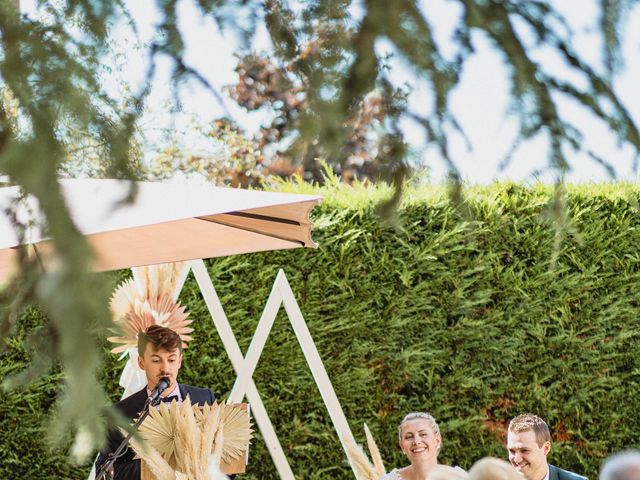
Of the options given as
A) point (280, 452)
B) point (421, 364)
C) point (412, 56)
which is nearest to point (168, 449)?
point (280, 452)

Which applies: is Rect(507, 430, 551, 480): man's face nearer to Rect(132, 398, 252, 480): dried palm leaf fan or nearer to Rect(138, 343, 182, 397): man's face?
Rect(132, 398, 252, 480): dried palm leaf fan

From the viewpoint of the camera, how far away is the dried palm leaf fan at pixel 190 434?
8.84 feet

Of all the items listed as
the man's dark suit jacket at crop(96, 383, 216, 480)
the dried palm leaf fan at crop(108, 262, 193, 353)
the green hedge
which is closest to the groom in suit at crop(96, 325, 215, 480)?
the man's dark suit jacket at crop(96, 383, 216, 480)

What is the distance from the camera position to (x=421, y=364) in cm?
546

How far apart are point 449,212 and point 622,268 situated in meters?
1.25

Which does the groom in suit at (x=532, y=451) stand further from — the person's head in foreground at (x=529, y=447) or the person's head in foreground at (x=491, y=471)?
the person's head in foreground at (x=491, y=471)

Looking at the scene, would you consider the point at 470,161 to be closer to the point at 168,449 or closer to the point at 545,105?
the point at 545,105

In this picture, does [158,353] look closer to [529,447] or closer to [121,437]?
[121,437]

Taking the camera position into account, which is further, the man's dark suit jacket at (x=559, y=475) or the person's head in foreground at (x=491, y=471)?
the man's dark suit jacket at (x=559, y=475)

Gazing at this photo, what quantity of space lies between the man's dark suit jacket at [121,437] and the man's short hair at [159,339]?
20 centimetres

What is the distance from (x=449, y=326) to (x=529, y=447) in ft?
5.95

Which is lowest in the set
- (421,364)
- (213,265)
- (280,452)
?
(280,452)

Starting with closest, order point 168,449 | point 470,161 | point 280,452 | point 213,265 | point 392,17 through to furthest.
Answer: point 392,17
point 470,161
point 168,449
point 280,452
point 213,265

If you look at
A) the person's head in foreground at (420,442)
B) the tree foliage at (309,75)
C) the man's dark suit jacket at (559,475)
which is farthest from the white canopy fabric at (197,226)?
the tree foliage at (309,75)
